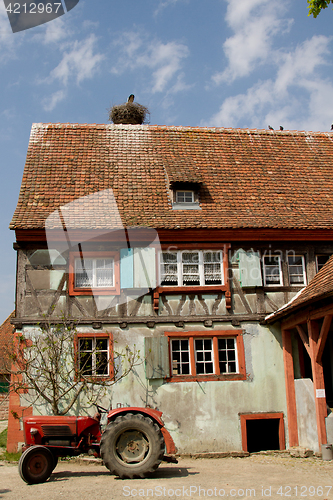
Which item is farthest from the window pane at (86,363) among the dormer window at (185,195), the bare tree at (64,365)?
the dormer window at (185,195)

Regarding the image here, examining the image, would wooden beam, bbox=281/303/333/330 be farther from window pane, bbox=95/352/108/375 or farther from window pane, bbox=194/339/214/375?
window pane, bbox=95/352/108/375

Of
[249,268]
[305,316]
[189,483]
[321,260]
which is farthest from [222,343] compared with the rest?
[189,483]

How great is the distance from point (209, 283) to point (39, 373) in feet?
15.4

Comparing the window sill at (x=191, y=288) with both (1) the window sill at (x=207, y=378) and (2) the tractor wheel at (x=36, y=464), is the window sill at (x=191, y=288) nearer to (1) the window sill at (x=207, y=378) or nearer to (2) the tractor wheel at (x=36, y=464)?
(1) the window sill at (x=207, y=378)

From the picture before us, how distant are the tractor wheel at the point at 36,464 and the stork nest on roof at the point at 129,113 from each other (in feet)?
45.5

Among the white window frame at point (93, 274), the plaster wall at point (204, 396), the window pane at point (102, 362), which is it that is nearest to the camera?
the plaster wall at point (204, 396)

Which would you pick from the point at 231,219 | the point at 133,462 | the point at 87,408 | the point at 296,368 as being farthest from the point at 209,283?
the point at 133,462

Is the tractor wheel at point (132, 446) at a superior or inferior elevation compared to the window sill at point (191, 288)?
inferior

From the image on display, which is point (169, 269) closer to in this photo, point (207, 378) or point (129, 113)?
point (207, 378)

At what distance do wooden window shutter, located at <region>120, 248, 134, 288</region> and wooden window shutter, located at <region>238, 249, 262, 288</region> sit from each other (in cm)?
279

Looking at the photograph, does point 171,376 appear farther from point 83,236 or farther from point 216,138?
point 216,138

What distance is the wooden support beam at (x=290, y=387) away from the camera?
11703 millimetres

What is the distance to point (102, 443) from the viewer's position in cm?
772

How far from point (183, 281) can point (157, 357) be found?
80.2 inches
